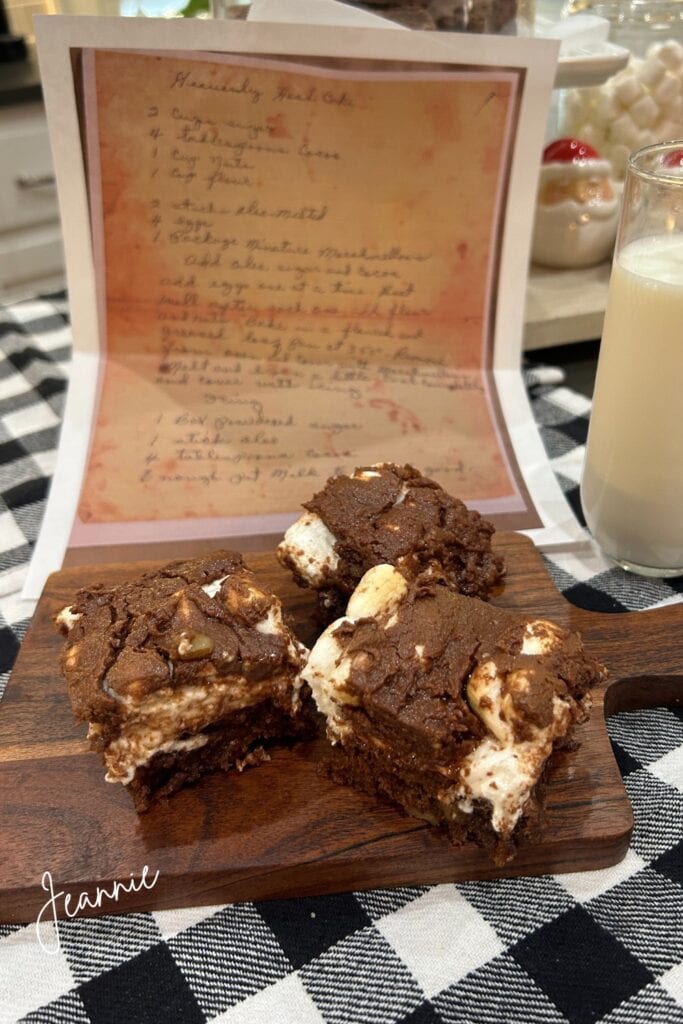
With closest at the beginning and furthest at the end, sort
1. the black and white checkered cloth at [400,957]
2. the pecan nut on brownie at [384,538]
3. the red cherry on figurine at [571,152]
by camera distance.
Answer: the black and white checkered cloth at [400,957], the pecan nut on brownie at [384,538], the red cherry on figurine at [571,152]

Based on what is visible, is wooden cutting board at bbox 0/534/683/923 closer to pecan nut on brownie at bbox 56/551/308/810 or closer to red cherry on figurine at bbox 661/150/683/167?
pecan nut on brownie at bbox 56/551/308/810

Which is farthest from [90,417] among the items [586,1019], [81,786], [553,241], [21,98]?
[21,98]

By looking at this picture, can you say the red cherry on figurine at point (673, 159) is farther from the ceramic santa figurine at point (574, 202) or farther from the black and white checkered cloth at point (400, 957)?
the black and white checkered cloth at point (400, 957)

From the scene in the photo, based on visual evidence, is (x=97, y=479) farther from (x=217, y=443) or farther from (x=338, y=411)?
(x=338, y=411)

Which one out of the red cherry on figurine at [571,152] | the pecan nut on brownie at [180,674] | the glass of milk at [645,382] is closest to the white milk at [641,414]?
the glass of milk at [645,382]

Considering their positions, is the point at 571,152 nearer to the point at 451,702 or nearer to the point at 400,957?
the point at 451,702

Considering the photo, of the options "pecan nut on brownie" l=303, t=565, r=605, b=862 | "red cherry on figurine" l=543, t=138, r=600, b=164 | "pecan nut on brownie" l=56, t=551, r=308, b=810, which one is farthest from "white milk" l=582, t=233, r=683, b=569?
"red cherry on figurine" l=543, t=138, r=600, b=164

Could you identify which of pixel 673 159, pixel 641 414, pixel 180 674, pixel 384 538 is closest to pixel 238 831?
pixel 180 674

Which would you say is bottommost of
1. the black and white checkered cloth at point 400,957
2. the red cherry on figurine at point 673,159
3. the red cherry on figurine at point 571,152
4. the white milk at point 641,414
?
the black and white checkered cloth at point 400,957
